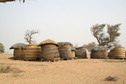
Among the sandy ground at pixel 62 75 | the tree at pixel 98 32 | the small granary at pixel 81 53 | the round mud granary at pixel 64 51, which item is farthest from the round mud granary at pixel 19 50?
the tree at pixel 98 32

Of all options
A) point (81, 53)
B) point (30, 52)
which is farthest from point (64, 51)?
point (81, 53)

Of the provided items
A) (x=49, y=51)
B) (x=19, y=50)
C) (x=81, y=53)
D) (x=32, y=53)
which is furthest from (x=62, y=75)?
(x=81, y=53)

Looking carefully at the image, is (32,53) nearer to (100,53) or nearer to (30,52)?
(30,52)

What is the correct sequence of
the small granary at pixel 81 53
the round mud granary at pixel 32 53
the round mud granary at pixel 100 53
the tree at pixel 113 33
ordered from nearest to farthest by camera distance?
1. the round mud granary at pixel 32 53
2. the round mud granary at pixel 100 53
3. the small granary at pixel 81 53
4. the tree at pixel 113 33

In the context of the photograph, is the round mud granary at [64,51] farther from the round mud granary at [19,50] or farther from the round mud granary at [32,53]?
the round mud granary at [19,50]

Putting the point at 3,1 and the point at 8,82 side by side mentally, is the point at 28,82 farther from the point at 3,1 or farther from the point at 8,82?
the point at 3,1

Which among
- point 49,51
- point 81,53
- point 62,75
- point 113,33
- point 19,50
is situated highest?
point 113,33

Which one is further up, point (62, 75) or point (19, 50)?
point (19, 50)

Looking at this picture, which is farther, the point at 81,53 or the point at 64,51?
the point at 81,53

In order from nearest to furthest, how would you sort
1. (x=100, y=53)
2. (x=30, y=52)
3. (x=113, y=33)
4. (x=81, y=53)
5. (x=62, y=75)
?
1. (x=62, y=75)
2. (x=30, y=52)
3. (x=100, y=53)
4. (x=81, y=53)
5. (x=113, y=33)

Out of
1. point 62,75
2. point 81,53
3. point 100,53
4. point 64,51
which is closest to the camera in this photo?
point 62,75

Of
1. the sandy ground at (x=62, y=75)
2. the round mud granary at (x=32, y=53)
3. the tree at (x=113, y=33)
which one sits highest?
the tree at (x=113, y=33)

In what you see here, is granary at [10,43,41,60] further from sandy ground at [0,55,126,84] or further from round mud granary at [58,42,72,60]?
sandy ground at [0,55,126,84]

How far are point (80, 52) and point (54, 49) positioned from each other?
11.5 metres
